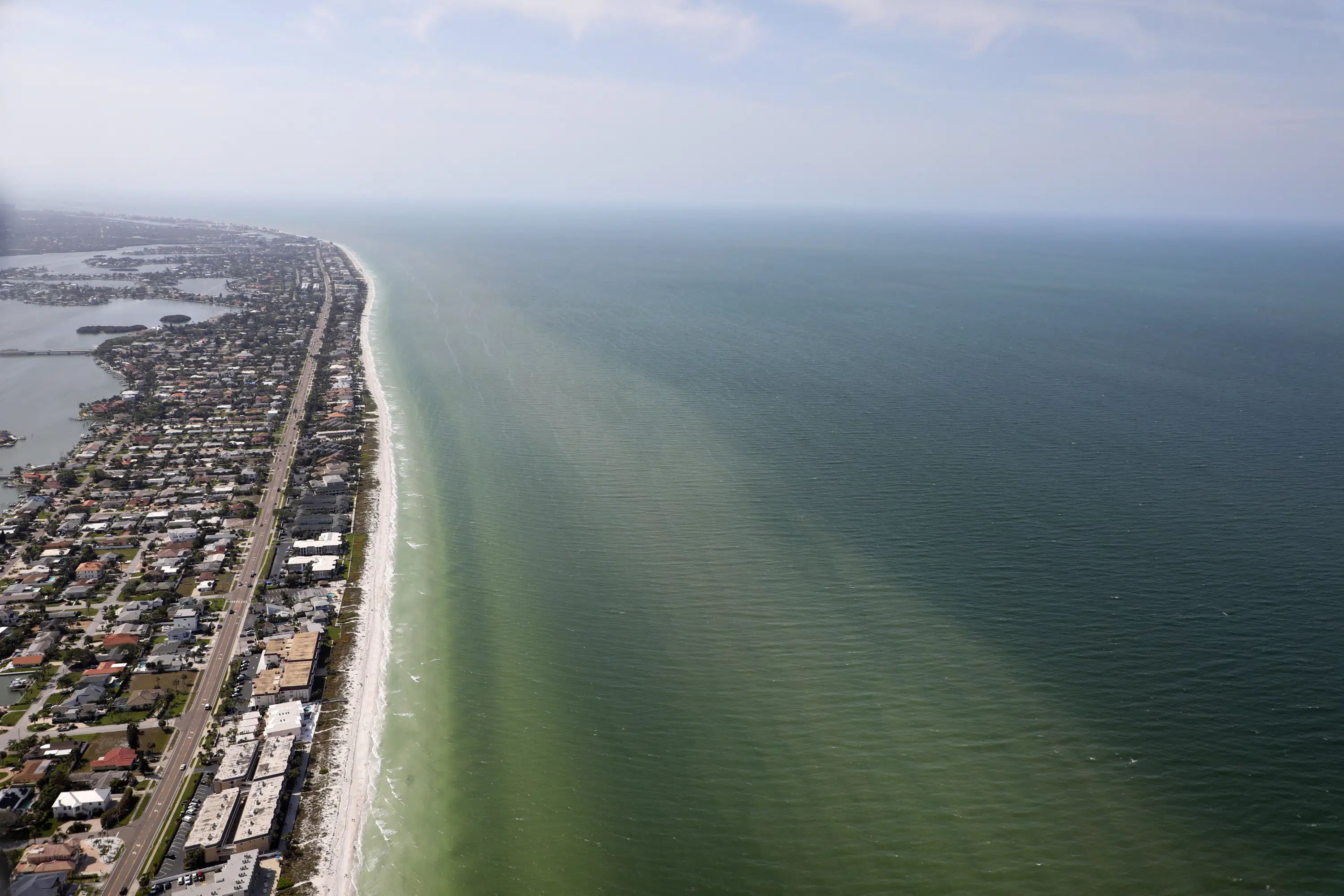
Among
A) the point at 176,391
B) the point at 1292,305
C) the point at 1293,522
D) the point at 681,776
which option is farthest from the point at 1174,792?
the point at 1292,305

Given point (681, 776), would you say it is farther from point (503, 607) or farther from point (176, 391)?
point (176, 391)

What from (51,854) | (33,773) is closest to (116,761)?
(33,773)

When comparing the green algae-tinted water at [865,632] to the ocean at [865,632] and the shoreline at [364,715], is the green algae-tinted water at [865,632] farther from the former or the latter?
the shoreline at [364,715]

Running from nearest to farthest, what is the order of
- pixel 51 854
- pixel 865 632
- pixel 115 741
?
pixel 51 854 < pixel 115 741 < pixel 865 632

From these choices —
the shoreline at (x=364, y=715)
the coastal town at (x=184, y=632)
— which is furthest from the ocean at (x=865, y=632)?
the coastal town at (x=184, y=632)

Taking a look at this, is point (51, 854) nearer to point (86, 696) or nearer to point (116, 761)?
point (116, 761)
